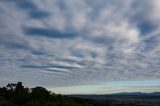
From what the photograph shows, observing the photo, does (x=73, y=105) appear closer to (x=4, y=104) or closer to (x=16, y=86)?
(x=4, y=104)

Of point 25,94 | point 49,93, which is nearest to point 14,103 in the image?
point 25,94

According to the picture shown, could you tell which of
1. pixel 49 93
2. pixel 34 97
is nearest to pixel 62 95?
pixel 49 93

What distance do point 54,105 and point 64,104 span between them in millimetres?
2582

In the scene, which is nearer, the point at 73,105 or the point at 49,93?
the point at 73,105

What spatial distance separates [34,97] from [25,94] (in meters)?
2.33

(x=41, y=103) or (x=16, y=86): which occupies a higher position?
(x=16, y=86)

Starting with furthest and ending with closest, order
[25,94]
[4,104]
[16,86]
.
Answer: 1. [16,86]
2. [25,94]
3. [4,104]

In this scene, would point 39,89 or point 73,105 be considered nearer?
point 73,105

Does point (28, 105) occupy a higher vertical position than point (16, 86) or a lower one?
lower

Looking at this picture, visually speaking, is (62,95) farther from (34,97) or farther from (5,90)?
(5,90)

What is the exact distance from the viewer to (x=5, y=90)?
71.5 metres

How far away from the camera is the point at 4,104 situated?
173 feet

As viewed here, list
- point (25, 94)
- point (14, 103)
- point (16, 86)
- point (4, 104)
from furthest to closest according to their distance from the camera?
point (16, 86) → point (25, 94) → point (14, 103) → point (4, 104)

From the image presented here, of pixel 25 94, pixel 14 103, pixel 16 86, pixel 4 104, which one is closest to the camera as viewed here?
pixel 4 104
